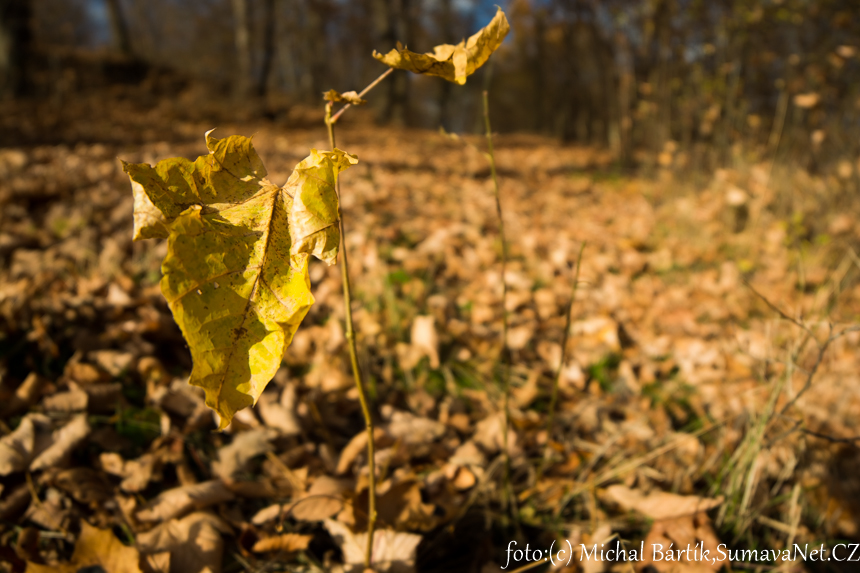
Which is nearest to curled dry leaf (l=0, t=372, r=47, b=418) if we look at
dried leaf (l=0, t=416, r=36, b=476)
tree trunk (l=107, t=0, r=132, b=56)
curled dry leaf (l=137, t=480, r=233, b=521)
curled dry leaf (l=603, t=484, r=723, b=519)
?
dried leaf (l=0, t=416, r=36, b=476)

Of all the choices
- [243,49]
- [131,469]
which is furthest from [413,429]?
[243,49]

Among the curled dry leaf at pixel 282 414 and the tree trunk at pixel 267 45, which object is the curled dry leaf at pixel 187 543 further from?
the tree trunk at pixel 267 45

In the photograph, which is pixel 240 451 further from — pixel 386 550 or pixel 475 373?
pixel 475 373

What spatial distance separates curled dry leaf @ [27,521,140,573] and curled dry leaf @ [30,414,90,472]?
253mm

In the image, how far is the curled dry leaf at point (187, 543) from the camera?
2.85 feet

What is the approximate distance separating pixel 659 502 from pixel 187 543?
102 centimetres

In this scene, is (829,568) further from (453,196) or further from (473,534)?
(453,196)

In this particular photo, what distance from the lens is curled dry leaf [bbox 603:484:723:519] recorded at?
3.44 ft

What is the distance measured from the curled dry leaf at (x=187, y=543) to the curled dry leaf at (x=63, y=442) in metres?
0.31

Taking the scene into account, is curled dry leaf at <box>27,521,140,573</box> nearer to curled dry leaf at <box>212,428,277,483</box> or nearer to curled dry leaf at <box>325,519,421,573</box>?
curled dry leaf at <box>212,428,277,483</box>

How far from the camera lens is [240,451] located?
3.68 ft

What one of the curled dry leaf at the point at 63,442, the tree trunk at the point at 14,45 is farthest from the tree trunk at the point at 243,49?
the curled dry leaf at the point at 63,442

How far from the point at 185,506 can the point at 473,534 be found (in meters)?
0.63

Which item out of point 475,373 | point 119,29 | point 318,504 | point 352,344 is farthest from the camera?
point 119,29
